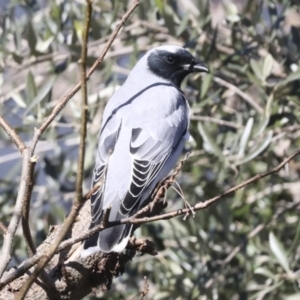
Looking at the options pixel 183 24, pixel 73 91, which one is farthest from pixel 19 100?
pixel 73 91

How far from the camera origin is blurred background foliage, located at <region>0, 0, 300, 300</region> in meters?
3.92

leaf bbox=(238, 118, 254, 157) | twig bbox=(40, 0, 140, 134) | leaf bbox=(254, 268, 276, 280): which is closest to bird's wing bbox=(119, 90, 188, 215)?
leaf bbox=(238, 118, 254, 157)

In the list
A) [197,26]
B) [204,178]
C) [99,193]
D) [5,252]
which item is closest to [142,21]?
[197,26]

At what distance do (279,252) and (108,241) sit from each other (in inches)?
49.7

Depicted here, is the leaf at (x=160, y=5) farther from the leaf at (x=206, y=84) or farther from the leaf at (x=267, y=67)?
the leaf at (x=267, y=67)

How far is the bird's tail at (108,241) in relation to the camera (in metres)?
2.67

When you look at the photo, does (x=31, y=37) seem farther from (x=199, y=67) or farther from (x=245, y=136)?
(x=245, y=136)

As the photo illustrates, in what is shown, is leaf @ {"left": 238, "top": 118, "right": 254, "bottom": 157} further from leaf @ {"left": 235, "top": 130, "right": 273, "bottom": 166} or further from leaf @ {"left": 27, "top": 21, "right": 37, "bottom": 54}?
leaf @ {"left": 27, "top": 21, "right": 37, "bottom": 54}

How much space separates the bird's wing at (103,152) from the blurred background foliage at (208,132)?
52 cm

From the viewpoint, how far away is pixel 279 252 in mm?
3805

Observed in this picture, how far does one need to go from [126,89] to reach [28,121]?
53cm

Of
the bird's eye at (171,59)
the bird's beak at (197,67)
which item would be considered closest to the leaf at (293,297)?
the bird's beak at (197,67)

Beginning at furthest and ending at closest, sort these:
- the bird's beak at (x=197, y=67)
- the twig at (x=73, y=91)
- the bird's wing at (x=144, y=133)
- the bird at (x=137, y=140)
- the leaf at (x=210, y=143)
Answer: the bird's beak at (x=197, y=67) < the leaf at (x=210, y=143) < the bird's wing at (x=144, y=133) < the bird at (x=137, y=140) < the twig at (x=73, y=91)

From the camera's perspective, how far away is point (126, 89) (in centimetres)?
388
